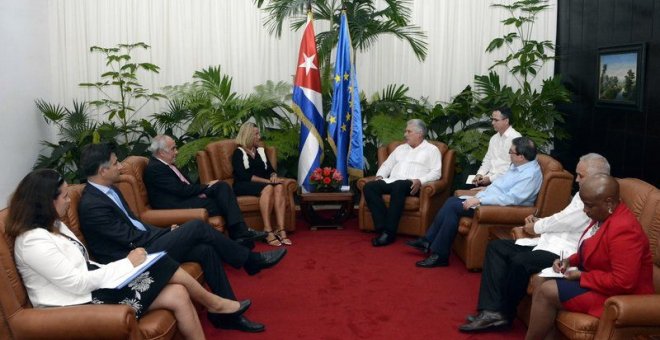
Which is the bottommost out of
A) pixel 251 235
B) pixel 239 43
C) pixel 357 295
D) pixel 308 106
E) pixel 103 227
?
pixel 357 295

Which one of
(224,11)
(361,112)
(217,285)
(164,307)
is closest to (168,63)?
(224,11)

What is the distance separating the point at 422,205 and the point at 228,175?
6.66 ft

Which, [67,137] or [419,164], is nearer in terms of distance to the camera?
[419,164]

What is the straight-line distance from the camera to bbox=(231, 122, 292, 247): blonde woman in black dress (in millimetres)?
6273

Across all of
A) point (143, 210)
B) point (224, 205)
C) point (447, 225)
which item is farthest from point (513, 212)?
point (143, 210)

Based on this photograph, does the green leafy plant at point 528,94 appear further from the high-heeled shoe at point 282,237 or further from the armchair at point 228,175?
the high-heeled shoe at point 282,237

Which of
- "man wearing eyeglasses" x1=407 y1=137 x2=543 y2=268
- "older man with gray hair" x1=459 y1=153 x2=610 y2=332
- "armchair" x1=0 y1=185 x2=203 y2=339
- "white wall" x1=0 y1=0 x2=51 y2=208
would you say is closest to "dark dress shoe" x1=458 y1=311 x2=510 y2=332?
"older man with gray hair" x1=459 y1=153 x2=610 y2=332

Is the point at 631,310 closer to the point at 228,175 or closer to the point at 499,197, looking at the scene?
the point at 499,197

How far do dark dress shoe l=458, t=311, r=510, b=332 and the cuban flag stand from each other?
3376 mm

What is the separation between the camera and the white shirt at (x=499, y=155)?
6.25m

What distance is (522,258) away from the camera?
393 cm

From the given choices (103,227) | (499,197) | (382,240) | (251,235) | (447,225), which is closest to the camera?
(103,227)

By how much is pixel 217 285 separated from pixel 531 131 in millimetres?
4418

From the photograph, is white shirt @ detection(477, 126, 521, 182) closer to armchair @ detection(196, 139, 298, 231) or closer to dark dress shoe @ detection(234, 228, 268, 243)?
armchair @ detection(196, 139, 298, 231)
